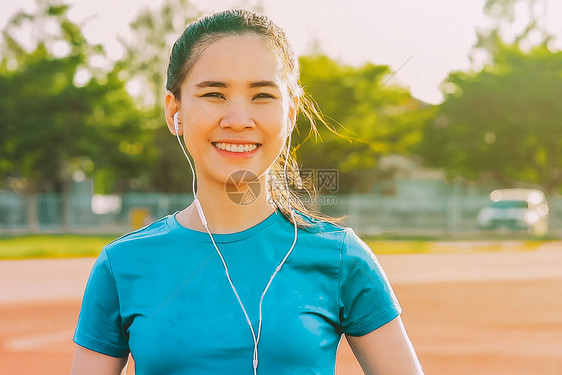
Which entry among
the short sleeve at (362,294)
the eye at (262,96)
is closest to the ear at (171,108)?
the eye at (262,96)

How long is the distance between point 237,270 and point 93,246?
18.2 m

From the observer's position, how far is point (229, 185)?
6.02 ft

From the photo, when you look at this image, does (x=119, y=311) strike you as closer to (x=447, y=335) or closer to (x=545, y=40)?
(x=447, y=335)

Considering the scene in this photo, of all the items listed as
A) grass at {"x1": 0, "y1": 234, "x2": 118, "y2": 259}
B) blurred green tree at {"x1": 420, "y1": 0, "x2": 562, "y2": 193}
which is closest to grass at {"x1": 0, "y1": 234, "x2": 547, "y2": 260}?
grass at {"x1": 0, "y1": 234, "x2": 118, "y2": 259}

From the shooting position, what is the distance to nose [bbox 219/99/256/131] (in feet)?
5.71

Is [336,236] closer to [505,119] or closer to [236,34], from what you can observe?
[236,34]

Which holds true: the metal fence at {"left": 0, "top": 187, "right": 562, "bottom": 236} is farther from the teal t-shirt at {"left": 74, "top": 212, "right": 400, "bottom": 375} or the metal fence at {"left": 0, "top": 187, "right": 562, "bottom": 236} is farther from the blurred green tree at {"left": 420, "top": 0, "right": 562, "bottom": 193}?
the teal t-shirt at {"left": 74, "top": 212, "right": 400, "bottom": 375}

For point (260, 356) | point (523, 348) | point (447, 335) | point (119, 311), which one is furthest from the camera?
point (447, 335)

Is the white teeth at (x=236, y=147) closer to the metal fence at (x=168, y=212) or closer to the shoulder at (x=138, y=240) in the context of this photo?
the shoulder at (x=138, y=240)

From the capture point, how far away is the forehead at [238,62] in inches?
68.5

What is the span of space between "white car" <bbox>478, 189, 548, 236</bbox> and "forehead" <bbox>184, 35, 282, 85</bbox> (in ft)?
84.1

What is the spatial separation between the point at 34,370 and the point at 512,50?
25407mm

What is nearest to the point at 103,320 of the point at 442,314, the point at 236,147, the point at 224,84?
the point at 236,147

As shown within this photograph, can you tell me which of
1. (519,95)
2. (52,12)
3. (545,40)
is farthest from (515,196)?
(52,12)
